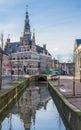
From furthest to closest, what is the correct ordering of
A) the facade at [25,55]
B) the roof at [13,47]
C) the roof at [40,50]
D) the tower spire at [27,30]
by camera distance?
the roof at [40,50] < the roof at [13,47] < the tower spire at [27,30] < the facade at [25,55]

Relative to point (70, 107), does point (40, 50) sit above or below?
above

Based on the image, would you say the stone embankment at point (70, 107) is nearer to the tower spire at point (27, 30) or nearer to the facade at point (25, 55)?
the facade at point (25, 55)

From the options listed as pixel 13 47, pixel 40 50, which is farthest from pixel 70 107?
pixel 40 50

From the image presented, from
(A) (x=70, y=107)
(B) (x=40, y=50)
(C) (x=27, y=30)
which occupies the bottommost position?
(A) (x=70, y=107)

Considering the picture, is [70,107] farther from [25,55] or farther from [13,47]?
[13,47]

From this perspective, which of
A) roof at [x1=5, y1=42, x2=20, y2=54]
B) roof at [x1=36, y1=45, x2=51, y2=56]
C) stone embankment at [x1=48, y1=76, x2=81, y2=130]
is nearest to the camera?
stone embankment at [x1=48, y1=76, x2=81, y2=130]

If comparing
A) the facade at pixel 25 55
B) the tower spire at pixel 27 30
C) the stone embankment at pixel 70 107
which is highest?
the tower spire at pixel 27 30

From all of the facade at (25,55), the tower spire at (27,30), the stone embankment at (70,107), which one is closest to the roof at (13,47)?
the facade at (25,55)

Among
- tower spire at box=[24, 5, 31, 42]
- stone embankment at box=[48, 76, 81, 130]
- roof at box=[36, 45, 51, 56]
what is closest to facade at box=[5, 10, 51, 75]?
tower spire at box=[24, 5, 31, 42]

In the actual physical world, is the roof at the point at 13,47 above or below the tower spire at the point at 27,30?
below

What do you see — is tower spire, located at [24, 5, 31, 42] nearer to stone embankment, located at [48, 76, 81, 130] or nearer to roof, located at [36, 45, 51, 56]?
roof, located at [36, 45, 51, 56]

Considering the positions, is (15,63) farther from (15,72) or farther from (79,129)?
(79,129)

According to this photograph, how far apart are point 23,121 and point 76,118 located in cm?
1054

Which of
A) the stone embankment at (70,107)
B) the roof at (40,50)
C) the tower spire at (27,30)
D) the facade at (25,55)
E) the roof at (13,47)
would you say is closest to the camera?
the stone embankment at (70,107)
